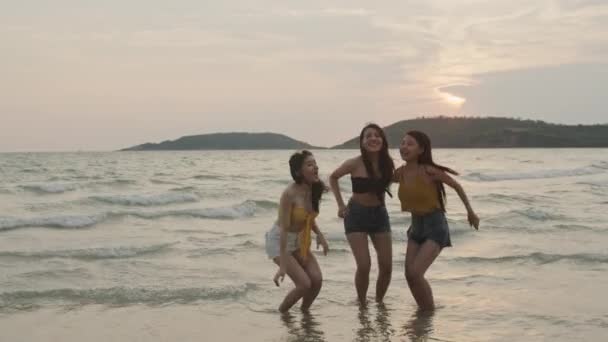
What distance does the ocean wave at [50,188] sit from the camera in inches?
1118

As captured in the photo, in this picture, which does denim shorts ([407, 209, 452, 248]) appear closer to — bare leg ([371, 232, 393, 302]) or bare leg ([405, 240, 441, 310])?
bare leg ([405, 240, 441, 310])

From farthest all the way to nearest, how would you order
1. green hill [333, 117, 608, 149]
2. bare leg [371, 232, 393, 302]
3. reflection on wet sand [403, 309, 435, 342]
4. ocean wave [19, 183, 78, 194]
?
green hill [333, 117, 608, 149]
ocean wave [19, 183, 78, 194]
bare leg [371, 232, 393, 302]
reflection on wet sand [403, 309, 435, 342]

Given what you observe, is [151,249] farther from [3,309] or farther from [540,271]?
[540,271]

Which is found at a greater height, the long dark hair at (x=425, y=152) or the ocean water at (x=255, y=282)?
the long dark hair at (x=425, y=152)

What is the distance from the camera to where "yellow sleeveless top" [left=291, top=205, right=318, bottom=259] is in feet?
24.3

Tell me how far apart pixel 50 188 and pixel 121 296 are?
21683 millimetres

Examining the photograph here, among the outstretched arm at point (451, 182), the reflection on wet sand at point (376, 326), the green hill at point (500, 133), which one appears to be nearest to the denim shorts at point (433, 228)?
the outstretched arm at point (451, 182)

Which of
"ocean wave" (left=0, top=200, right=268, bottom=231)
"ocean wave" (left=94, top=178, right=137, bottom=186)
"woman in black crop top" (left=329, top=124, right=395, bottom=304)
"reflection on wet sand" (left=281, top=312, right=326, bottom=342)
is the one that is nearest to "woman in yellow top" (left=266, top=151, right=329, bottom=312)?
"reflection on wet sand" (left=281, top=312, right=326, bottom=342)

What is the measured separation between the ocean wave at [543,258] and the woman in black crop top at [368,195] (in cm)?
393

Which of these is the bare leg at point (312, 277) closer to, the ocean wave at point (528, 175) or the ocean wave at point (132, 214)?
the ocean wave at point (132, 214)

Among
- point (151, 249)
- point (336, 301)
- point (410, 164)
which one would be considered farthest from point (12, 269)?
point (410, 164)

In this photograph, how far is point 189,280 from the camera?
32.8 ft

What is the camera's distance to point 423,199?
7.36m

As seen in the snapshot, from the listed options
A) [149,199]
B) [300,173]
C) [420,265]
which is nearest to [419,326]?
[420,265]
